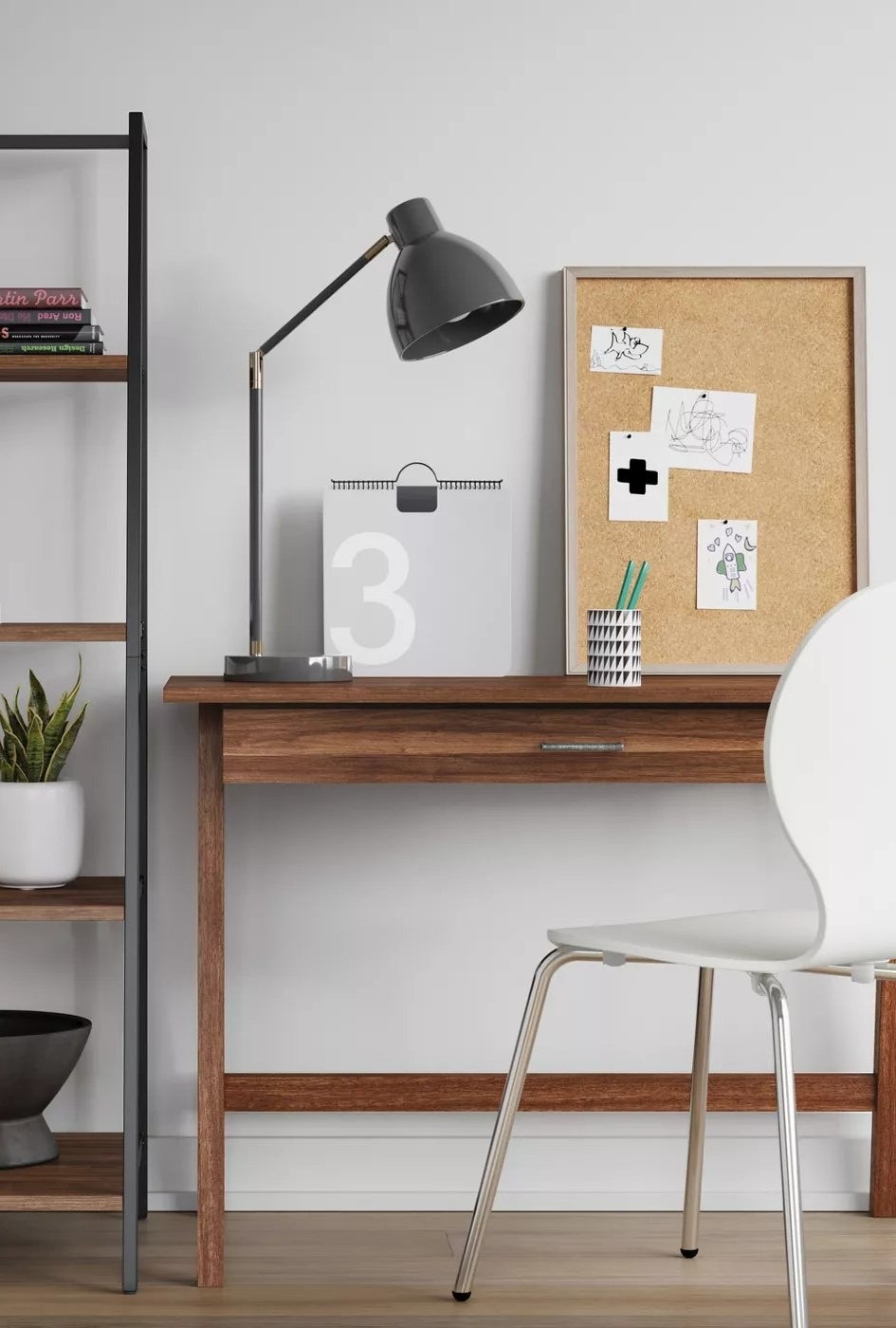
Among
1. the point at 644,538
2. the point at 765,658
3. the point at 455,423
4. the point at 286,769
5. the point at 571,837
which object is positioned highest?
the point at 455,423

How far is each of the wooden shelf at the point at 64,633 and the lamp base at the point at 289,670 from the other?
0.17 metres

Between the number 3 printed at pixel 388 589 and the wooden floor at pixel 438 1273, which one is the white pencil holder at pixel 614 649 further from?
the wooden floor at pixel 438 1273

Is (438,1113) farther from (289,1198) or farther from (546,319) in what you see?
(546,319)

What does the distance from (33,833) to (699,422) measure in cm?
127

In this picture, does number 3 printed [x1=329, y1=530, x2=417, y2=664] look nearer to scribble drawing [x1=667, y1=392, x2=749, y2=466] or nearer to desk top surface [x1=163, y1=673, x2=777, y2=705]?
desk top surface [x1=163, y1=673, x2=777, y2=705]

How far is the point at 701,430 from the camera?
2.23 metres

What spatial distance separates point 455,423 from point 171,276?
538 millimetres

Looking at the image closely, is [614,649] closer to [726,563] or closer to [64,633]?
[726,563]

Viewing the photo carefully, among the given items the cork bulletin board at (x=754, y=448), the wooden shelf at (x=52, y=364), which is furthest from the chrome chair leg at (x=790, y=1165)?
the wooden shelf at (x=52, y=364)

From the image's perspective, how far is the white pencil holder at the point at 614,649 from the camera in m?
1.85

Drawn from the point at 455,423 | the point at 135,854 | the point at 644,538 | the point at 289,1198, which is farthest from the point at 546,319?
the point at 289,1198

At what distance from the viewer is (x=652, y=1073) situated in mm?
2158

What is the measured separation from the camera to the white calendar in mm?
2166

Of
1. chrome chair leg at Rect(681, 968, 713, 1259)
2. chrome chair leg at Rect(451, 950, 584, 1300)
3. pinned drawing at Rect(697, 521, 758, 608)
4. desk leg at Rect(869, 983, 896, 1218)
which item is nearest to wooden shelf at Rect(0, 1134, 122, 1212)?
chrome chair leg at Rect(451, 950, 584, 1300)
